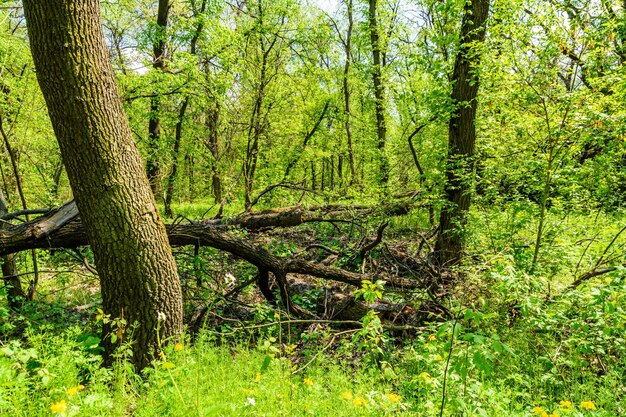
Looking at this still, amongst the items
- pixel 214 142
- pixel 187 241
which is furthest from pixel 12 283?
pixel 214 142

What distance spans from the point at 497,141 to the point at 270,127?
8.94 metres

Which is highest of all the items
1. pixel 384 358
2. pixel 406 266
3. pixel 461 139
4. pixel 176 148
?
pixel 176 148

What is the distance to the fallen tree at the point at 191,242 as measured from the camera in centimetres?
398

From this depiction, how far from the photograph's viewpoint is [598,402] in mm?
2926

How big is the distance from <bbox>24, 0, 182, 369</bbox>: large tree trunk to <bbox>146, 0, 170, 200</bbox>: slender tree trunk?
5.74 metres

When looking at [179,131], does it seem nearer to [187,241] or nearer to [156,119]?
[156,119]

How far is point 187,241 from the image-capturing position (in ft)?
15.7

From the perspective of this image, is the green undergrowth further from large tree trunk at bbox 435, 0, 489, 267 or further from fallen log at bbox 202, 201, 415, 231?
fallen log at bbox 202, 201, 415, 231

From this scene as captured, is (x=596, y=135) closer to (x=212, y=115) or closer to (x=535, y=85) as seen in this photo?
(x=535, y=85)

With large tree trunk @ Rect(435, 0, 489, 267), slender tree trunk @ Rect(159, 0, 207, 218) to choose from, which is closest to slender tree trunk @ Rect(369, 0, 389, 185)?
large tree trunk @ Rect(435, 0, 489, 267)

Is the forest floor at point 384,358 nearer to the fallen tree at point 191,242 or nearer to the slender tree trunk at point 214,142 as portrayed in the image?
the fallen tree at point 191,242

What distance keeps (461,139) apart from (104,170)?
17.2ft

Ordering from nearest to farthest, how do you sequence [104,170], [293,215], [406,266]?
[104,170] < [406,266] < [293,215]

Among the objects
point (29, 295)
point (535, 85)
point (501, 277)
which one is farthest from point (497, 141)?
point (29, 295)
